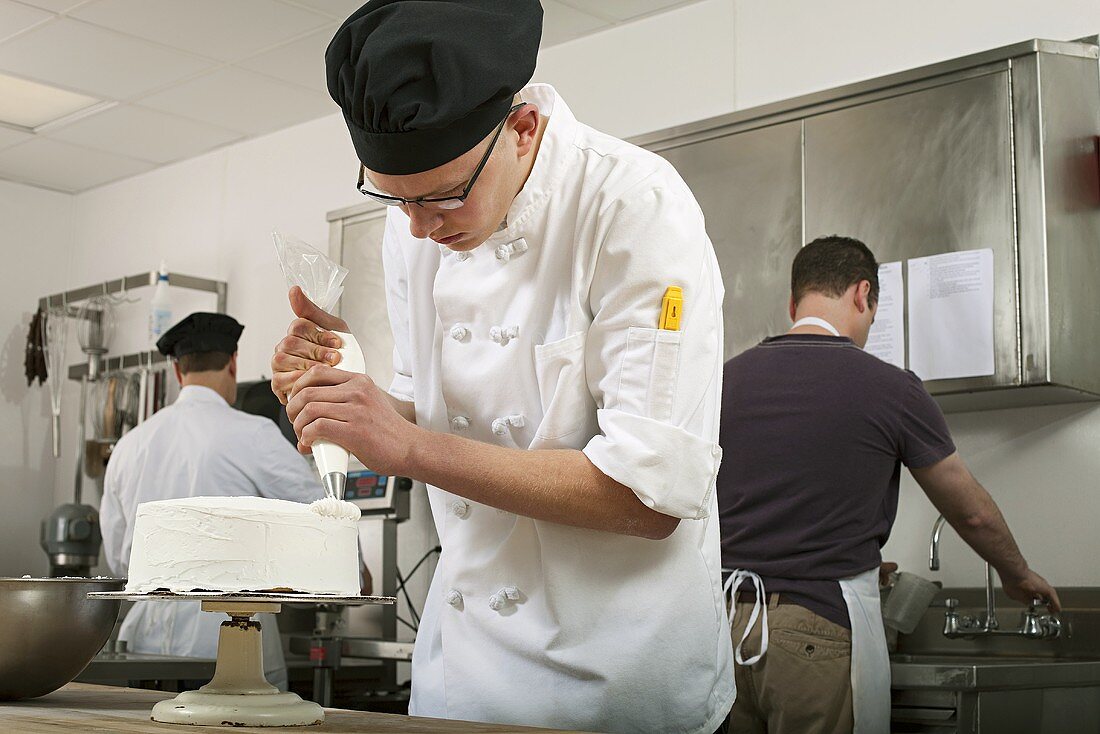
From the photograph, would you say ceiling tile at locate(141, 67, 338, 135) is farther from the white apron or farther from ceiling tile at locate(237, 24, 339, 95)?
the white apron

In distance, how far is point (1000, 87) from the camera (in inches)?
114

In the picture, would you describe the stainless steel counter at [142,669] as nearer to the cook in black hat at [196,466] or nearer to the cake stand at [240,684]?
the cook in black hat at [196,466]

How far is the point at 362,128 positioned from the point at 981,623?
231cm

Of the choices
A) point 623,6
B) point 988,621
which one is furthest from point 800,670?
point 623,6

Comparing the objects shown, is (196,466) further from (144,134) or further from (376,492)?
(144,134)

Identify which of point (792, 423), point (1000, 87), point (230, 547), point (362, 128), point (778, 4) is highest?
point (778, 4)

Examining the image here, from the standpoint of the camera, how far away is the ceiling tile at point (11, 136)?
5.33 metres

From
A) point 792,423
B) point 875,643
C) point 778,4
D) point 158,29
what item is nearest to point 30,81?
point 158,29

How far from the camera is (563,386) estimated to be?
4.54 feet

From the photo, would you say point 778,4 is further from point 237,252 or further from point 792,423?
point 237,252

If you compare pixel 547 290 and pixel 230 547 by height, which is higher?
pixel 547 290

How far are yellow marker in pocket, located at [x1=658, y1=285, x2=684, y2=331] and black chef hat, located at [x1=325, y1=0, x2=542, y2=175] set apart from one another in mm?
254

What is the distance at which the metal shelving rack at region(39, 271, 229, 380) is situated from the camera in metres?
5.23

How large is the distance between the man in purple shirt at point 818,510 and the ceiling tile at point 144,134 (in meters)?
3.38
